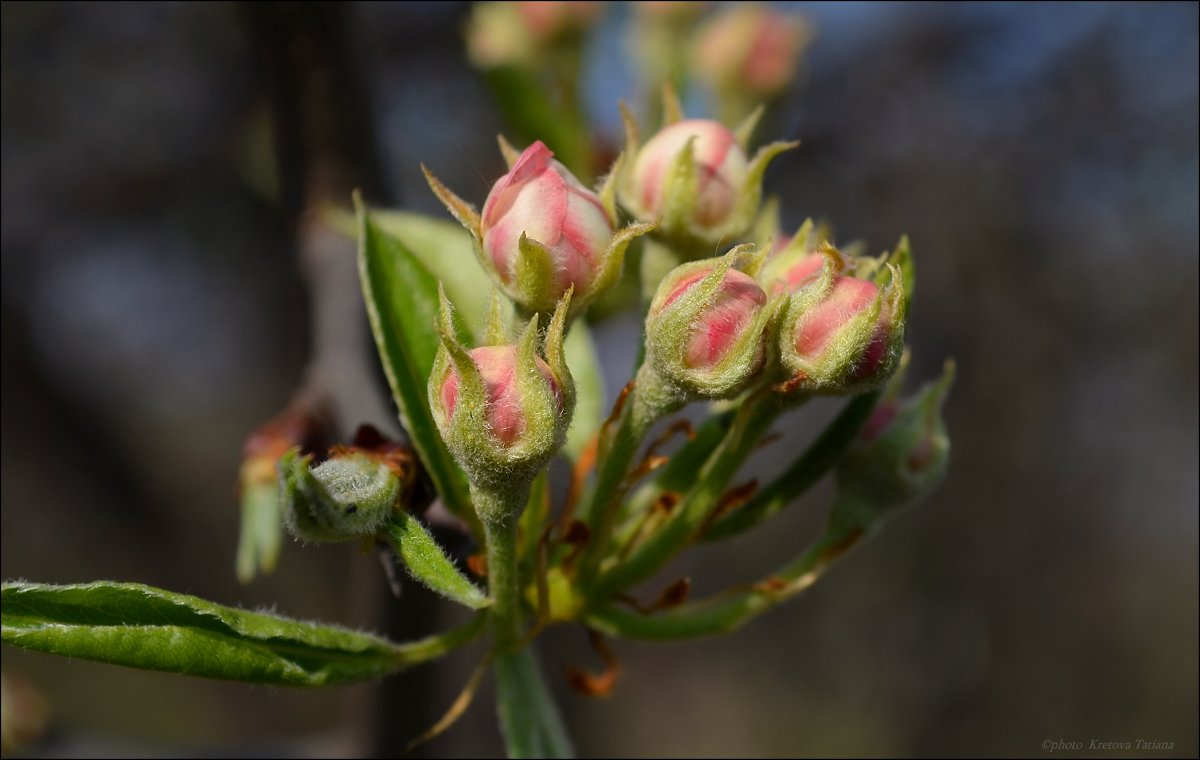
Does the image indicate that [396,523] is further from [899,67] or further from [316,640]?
[899,67]

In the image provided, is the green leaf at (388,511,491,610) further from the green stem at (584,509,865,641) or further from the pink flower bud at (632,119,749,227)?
the pink flower bud at (632,119,749,227)

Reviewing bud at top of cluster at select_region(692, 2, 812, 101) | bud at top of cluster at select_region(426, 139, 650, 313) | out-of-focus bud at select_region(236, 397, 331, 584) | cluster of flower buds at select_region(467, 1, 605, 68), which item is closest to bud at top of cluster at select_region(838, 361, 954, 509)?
bud at top of cluster at select_region(426, 139, 650, 313)

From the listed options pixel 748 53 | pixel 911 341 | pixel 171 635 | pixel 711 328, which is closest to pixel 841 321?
pixel 711 328

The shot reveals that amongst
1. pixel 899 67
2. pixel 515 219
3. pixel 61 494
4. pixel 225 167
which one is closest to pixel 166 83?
pixel 225 167

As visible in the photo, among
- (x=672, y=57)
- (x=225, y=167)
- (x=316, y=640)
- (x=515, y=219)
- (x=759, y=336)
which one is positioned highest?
(x=225, y=167)

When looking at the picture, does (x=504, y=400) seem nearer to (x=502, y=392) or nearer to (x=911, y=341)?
(x=502, y=392)

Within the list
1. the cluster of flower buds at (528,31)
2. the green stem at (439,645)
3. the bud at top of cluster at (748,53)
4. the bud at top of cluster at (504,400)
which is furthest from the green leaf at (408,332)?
the bud at top of cluster at (748,53)
